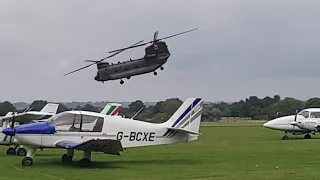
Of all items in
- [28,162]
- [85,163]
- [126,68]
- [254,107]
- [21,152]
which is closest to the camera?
[85,163]

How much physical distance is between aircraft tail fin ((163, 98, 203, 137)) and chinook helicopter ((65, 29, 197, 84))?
21.1 meters

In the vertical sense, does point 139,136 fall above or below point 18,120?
below

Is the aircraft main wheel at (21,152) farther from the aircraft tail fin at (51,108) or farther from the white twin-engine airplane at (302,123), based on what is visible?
the white twin-engine airplane at (302,123)

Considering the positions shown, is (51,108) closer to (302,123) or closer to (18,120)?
(18,120)

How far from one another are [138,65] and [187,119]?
72.0ft

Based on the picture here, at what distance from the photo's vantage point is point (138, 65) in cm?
4350

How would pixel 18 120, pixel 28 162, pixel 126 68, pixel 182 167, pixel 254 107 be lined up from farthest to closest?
pixel 254 107, pixel 126 68, pixel 18 120, pixel 28 162, pixel 182 167

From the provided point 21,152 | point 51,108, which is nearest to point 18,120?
point 21,152

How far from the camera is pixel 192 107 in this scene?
72.4ft

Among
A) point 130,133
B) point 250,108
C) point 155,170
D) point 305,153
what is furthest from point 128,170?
point 250,108

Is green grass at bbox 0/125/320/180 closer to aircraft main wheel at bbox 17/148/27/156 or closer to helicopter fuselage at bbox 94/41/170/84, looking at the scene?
aircraft main wheel at bbox 17/148/27/156

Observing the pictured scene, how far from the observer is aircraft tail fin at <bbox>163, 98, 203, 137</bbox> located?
70.7ft

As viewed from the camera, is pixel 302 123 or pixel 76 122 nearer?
pixel 76 122

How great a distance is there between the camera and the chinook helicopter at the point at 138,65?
43.1 m
